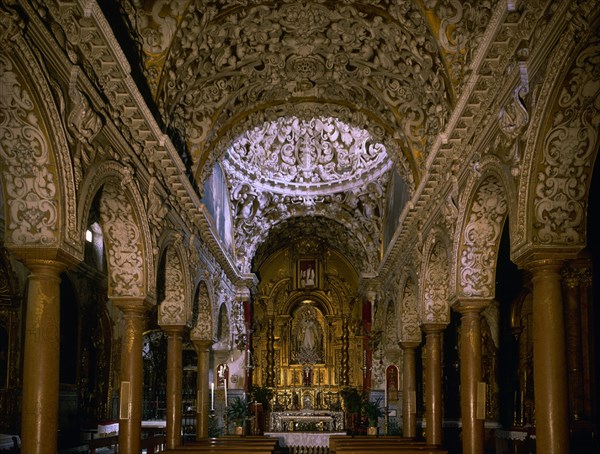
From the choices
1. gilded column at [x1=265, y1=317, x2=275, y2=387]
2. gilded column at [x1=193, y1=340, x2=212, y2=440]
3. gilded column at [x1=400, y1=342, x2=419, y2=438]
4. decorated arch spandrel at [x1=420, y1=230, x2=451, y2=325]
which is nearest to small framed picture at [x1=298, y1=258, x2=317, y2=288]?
gilded column at [x1=265, y1=317, x2=275, y2=387]

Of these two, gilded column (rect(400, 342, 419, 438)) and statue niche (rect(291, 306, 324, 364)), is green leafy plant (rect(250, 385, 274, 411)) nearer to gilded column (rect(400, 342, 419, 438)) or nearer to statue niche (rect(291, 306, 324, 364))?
statue niche (rect(291, 306, 324, 364))

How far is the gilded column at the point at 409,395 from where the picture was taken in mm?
20078

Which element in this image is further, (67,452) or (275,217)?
(275,217)

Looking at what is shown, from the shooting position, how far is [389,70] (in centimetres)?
1508

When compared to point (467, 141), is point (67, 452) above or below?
below

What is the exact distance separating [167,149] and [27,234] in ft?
14.9

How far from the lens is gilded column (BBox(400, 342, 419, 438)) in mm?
20078

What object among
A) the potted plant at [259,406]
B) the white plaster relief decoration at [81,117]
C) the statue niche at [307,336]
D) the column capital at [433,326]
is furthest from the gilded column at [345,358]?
the white plaster relief decoration at [81,117]

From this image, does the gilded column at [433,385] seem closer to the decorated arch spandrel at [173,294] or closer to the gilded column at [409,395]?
the gilded column at [409,395]

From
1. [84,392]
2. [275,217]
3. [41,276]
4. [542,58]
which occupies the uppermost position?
[275,217]

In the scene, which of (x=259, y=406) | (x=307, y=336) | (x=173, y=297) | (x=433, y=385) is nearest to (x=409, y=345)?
(x=433, y=385)

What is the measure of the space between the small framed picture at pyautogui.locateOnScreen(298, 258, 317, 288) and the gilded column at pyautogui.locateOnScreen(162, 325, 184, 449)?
17.8 m

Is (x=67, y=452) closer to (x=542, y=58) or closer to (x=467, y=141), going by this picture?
(x=467, y=141)

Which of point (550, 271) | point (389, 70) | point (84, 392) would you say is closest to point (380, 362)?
point (84, 392)
